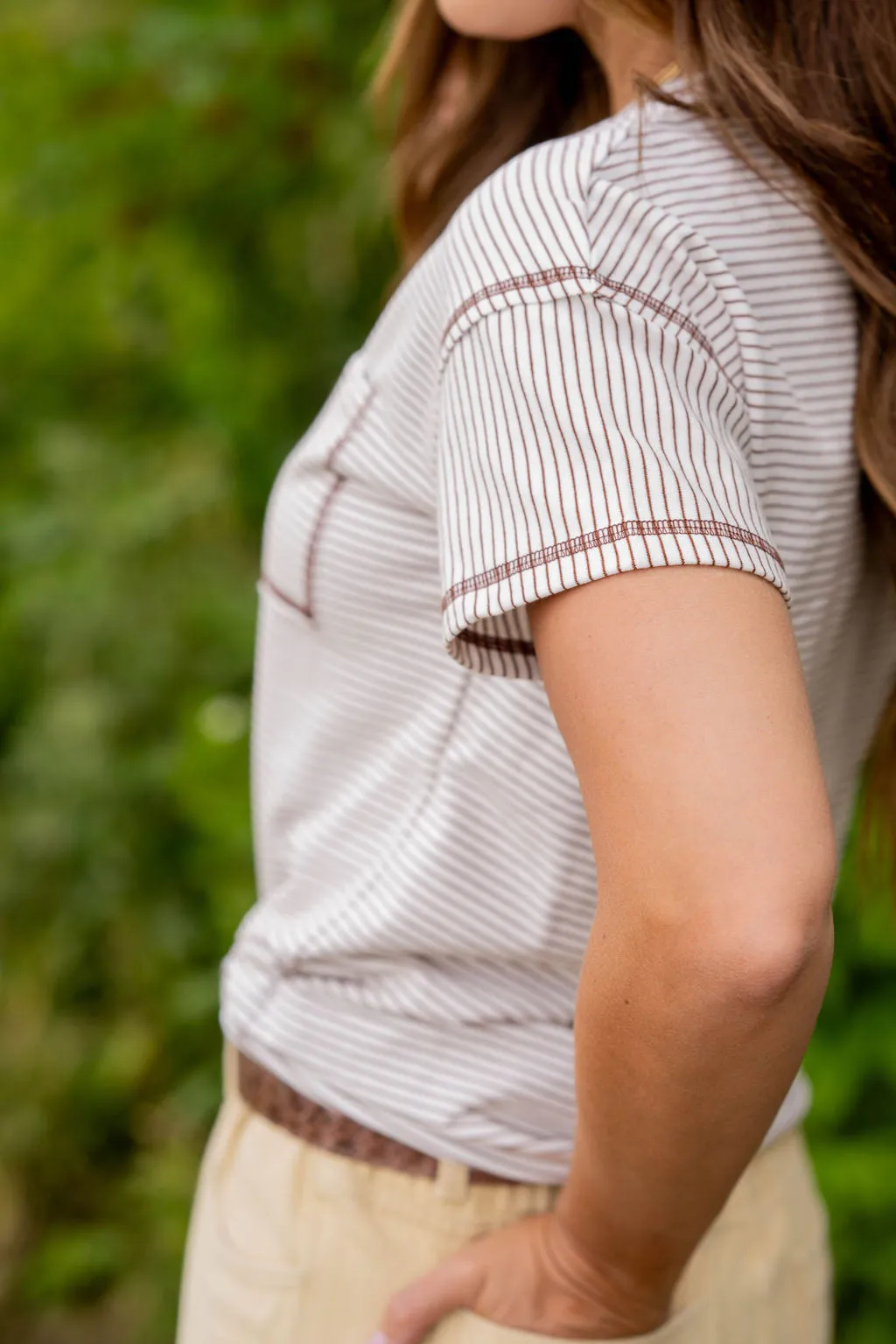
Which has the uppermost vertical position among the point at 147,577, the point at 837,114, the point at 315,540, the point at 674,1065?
the point at 837,114

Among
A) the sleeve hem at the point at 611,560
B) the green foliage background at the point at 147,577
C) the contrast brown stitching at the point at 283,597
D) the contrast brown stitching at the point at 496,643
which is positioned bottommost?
the green foliage background at the point at 147,577

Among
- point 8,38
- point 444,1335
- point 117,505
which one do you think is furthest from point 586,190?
point 8,38

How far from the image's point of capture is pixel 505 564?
65cm

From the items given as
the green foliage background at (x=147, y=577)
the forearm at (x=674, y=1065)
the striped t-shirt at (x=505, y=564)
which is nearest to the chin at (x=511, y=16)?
the striped t-shirt at (x=505, y=564)

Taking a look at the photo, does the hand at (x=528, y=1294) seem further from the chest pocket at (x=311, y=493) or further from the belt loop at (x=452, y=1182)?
the chest pocket at (x=311, y=493)

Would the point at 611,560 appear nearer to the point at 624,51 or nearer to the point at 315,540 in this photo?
the point at 315,540

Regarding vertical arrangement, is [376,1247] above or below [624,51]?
below

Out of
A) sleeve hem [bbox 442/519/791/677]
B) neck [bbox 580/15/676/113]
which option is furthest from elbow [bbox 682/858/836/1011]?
neck [bbox 580/15/676/113]

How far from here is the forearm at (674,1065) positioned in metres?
0.63

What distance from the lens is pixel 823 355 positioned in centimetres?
78

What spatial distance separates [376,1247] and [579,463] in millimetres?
589

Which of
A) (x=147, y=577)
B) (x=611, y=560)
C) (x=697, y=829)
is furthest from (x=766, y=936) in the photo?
(x=147, y=577)

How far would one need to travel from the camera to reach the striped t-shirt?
655 mm

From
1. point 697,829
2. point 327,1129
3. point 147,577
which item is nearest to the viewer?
point 697,829
